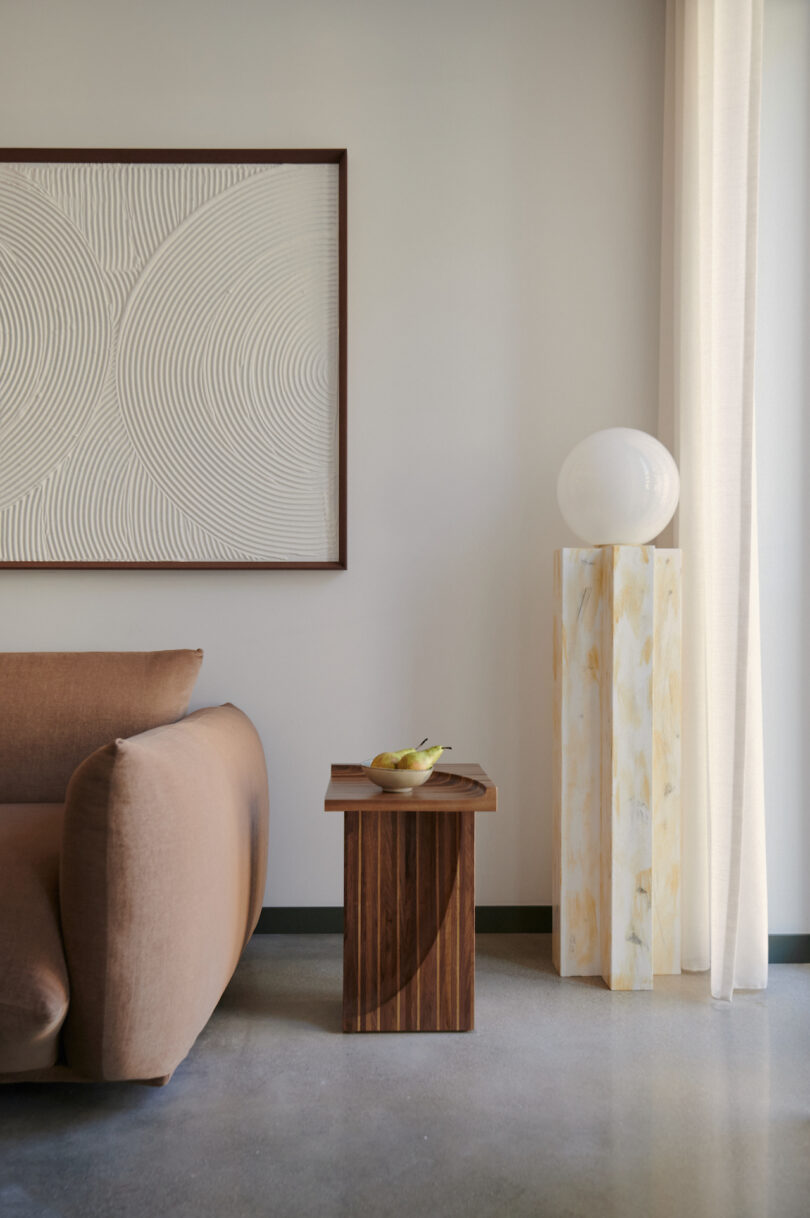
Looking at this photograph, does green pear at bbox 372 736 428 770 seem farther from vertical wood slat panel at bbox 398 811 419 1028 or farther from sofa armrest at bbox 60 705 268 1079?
sofa armrest at bbox 60 705 268 1079

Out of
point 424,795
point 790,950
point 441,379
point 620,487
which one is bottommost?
point 790,950

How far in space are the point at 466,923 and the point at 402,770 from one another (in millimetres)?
356

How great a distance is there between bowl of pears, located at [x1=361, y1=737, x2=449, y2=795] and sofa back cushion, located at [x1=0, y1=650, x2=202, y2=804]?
609 mm

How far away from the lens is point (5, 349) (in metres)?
2.62

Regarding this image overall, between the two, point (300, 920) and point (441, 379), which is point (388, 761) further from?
point (441, 379)

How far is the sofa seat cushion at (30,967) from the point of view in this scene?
150 cm

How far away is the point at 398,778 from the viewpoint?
2016mm

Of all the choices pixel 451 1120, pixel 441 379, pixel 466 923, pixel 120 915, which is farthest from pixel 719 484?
pixel 120 915

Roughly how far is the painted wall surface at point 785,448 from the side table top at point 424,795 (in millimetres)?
952

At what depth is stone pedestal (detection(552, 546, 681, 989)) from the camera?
2.28 meters

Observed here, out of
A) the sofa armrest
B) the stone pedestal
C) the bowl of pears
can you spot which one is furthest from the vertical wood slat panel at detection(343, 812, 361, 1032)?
the stone pedestal

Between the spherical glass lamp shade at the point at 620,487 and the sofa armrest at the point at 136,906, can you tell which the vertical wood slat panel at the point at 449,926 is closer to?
the sofa armrest at the point at 136,906

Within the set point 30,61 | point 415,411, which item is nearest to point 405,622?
point 415,411

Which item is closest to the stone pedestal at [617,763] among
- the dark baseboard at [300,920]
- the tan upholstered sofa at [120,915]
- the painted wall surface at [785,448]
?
the painted wall surface at [785,448]
